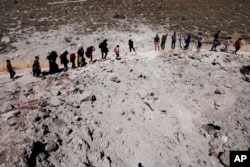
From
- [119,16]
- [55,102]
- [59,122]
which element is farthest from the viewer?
[119,16]

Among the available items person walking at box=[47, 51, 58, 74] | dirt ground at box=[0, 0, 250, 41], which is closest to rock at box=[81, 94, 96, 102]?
person walking at box=[47, 51, 58, 74]

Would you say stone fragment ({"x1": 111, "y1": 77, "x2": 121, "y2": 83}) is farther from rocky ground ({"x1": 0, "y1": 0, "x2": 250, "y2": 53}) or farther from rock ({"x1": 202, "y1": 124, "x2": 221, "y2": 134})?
rocky ground ({"x1": 0, "y1": 0, "x2": 250, "y2": 53})

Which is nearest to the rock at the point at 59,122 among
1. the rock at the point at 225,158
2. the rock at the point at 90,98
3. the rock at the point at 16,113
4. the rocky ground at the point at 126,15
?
the rock at the point at 16,113

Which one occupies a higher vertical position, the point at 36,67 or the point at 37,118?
the point at 36,67

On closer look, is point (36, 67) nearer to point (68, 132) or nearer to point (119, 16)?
point (68, 132)

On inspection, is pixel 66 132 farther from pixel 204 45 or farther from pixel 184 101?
pixel 204 45


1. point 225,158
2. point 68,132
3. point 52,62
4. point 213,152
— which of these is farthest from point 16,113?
point 225,158

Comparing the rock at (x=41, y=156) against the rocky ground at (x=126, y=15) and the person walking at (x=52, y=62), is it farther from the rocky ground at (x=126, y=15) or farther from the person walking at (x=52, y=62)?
the rocky ground at (x=126, y=15)
